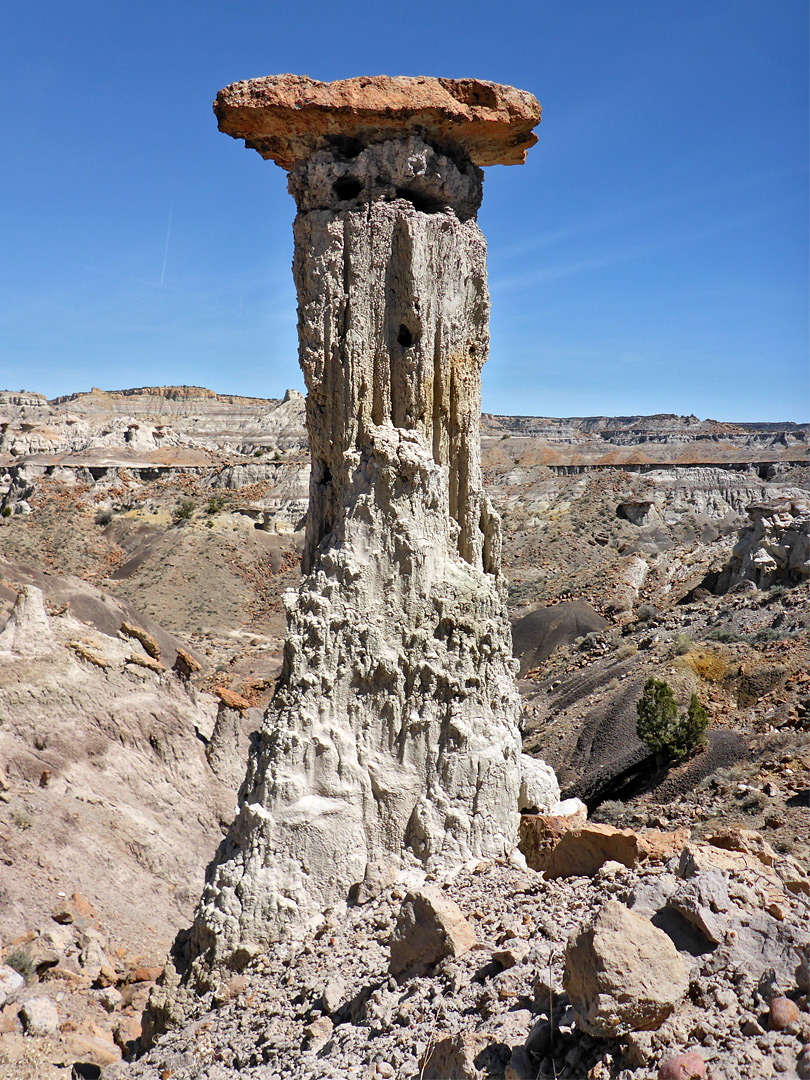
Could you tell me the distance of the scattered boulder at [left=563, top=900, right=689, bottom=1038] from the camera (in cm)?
403

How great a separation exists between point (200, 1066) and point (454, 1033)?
2.42 meters

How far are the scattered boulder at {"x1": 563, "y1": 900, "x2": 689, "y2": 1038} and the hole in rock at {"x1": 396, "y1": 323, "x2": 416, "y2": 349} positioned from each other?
563 centimetres

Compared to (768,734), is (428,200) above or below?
above

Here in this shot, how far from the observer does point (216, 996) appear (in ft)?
22.2

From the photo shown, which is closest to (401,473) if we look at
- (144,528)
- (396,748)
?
(396,748)

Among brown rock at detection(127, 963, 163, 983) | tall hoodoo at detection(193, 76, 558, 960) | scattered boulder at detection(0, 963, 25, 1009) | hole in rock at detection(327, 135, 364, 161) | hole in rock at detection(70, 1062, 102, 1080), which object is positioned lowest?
brown rock at detection(127, 963, 163, 983)

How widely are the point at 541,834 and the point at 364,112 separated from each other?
701 centimetres

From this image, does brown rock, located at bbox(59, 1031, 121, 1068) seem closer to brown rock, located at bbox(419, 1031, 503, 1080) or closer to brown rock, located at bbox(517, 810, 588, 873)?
brown rock, located at bbox(517, 810, 588, 873)

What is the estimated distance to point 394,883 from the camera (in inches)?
284

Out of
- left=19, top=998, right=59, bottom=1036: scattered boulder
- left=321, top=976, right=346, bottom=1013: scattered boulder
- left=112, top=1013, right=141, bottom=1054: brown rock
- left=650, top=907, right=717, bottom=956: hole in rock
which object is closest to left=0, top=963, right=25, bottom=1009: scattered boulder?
left=19, top=998, right=59, bottom=1036: scattered boulder

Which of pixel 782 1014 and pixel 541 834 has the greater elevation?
pixel 782 1014

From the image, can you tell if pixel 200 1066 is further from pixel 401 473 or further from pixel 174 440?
pixel 174 440

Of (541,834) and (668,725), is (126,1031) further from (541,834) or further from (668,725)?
(668,725)

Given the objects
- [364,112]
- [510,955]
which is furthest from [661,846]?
[364,112]
